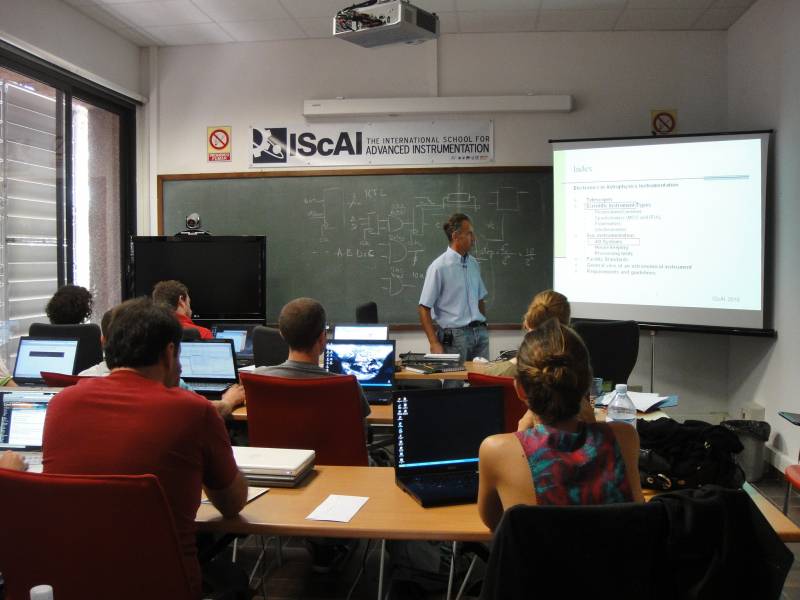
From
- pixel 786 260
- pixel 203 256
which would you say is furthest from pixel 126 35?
pixel 786 260

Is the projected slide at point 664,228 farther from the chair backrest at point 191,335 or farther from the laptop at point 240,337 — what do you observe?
the chair backrest at point 191,335

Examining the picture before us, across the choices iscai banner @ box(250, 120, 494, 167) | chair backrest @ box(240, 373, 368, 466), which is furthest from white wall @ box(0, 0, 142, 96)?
chair backrest @ box(240, 373, 368, 466)

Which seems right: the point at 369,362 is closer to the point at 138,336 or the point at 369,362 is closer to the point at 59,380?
the point at 59,380

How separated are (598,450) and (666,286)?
4.06 meters

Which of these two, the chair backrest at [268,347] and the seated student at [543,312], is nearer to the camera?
the seated student at [543,312]

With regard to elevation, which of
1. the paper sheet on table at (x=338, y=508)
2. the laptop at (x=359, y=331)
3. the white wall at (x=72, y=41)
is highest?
the white wall at (x=72, y=41)

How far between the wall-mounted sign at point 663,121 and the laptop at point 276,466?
15.4 feet

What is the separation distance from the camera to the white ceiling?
16.8 feet

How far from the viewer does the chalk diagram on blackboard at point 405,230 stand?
591 centimetres

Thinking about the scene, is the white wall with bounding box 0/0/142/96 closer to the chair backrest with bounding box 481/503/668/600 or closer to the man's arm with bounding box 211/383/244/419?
the man's arm with bounding box 211/383/244/419

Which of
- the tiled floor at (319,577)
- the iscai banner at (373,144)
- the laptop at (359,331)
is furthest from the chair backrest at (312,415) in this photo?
the iscai banner at (373,144)

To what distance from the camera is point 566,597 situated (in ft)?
4.36

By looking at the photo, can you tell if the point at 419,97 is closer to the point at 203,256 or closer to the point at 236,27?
the point at 236,27

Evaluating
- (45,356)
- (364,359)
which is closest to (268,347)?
(364,359)
